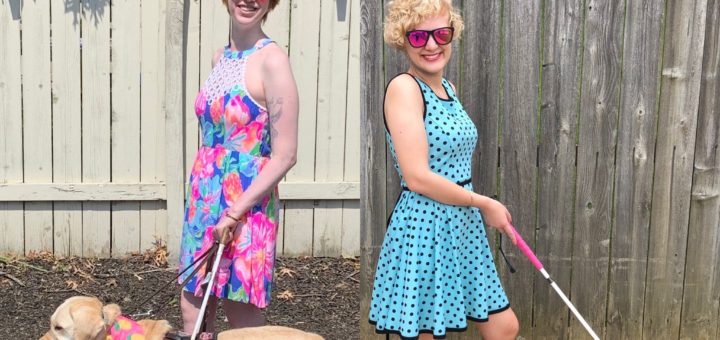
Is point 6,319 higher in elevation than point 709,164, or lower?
lower

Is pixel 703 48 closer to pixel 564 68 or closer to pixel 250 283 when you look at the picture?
pixel 564 68

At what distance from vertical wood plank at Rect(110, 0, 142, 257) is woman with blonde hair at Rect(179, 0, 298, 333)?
7.65 feet

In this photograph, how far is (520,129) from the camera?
4.50 m

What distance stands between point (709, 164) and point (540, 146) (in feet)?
2.63

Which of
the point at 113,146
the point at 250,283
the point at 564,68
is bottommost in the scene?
the point at 250,283

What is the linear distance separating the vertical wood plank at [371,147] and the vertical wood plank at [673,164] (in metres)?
1.29

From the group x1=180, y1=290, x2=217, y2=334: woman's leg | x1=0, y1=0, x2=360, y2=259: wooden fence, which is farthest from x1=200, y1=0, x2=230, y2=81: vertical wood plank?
x1=180, y1=290, x2=217, y2=334: woman's leg

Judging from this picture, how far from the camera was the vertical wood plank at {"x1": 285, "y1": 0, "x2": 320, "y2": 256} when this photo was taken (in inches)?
233

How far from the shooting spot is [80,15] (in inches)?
230

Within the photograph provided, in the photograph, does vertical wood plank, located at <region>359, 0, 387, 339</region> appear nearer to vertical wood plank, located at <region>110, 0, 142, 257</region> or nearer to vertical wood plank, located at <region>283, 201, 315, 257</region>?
Answer: vertical wood plank, located at <region>283, 201, 315, 257</region>

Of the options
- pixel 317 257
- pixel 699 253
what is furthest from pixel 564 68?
pixel 317 257

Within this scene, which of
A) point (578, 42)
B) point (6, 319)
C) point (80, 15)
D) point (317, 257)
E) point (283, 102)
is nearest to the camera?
point (283, 102)

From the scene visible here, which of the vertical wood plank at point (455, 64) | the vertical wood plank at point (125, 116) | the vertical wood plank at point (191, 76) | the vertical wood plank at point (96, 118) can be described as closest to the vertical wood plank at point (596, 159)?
the vertical wood plank at point (455, 64)

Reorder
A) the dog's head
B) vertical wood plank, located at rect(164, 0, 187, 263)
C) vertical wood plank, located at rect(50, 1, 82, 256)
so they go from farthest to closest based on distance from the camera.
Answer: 1. vertical wood plank, located at rect(50, 1, 82, 256)
2. vertical wood plank, located at rect(164, 0, 187, 263)
3. the dog's head
